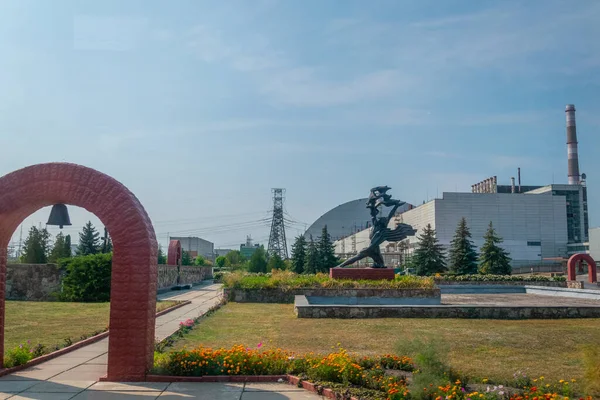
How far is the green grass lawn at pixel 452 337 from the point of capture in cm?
841

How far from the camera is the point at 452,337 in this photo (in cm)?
1131

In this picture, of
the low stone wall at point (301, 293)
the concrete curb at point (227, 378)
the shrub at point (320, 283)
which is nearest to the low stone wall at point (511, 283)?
the shrub at point (320, 283)

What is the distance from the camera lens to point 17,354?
26.3ft

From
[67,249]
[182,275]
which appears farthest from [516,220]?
[67,249]

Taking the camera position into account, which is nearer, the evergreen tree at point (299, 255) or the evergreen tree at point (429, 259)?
the evergreen tree at point (429, 259)

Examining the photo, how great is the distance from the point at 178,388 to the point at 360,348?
4.27m

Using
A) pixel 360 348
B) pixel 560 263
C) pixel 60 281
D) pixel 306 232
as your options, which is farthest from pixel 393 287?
pixel 306 232

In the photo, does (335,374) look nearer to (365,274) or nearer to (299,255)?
(365,274)

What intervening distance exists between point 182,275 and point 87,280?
54.5 feet

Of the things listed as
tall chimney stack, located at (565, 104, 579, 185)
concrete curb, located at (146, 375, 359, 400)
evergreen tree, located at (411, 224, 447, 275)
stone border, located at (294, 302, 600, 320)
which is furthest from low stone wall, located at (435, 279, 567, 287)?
tall chimney stack, located at (565, 104, 579, 185)

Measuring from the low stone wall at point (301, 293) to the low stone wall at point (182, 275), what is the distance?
33.3 ft

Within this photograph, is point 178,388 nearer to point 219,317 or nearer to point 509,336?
point 509,336

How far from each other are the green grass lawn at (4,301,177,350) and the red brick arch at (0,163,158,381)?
3.85 meters

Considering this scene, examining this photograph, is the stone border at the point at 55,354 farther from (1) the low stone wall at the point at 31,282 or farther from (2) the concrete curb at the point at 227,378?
(1) the low stone wall at the point at 31,282
